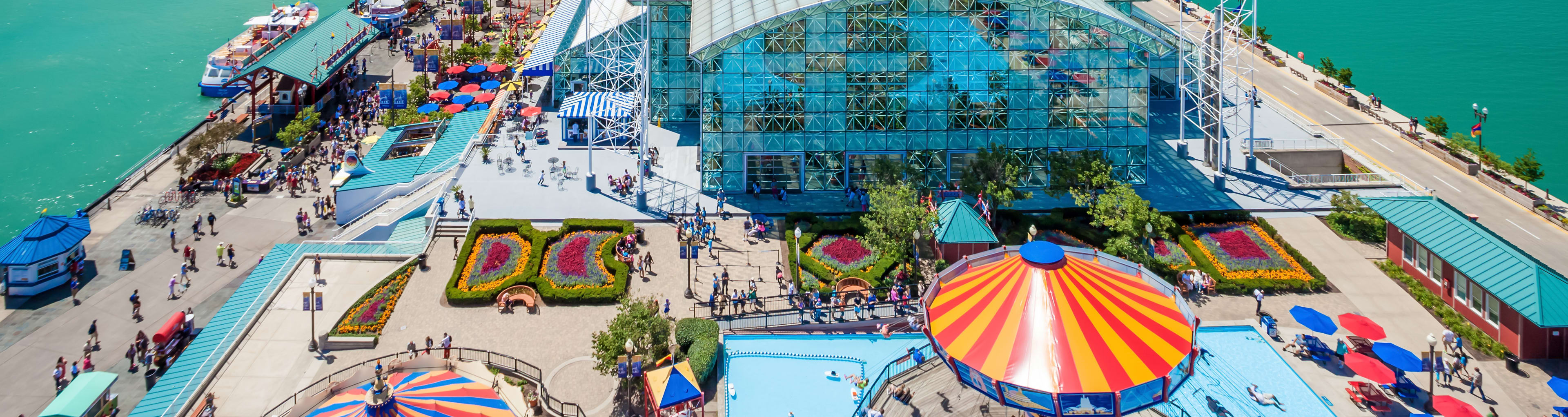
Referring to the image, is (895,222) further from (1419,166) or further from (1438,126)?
(1438,126)

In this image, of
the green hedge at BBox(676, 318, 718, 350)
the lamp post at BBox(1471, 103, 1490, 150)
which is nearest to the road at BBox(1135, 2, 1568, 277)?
the lamp post at BBox(1471, 103, 1490, 150)

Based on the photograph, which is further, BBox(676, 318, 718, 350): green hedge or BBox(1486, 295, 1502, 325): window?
BBox(1486, 295, 1502, 325): window

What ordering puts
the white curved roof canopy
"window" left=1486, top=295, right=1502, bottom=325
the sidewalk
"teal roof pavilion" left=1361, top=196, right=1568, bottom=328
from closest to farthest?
the sidewalk, "teal roof pavilion" left=1361, top=196, right=1568, bottom=328, "window" left=1486, top=295, right=1502, bottom=325, the white curved roof canopy

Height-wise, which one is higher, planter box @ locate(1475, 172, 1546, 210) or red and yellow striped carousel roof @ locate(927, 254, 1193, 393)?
planter box @ locate(1475, 172, 1546, 210)

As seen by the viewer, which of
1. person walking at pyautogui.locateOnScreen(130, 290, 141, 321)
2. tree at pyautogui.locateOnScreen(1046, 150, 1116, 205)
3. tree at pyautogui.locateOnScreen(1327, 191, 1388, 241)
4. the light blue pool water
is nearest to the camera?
the light blue pool water

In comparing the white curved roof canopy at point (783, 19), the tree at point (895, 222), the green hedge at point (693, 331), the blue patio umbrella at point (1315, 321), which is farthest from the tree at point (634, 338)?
the blue patio umbrella at point (1315, 321)

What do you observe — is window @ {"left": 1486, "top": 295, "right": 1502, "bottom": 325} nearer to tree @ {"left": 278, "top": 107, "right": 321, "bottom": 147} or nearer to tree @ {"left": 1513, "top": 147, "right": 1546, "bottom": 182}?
tree @ {"left": 1513, "top": 147, "right": 1546, "bottom": 182}

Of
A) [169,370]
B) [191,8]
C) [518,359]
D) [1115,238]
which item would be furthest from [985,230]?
[191,8]
